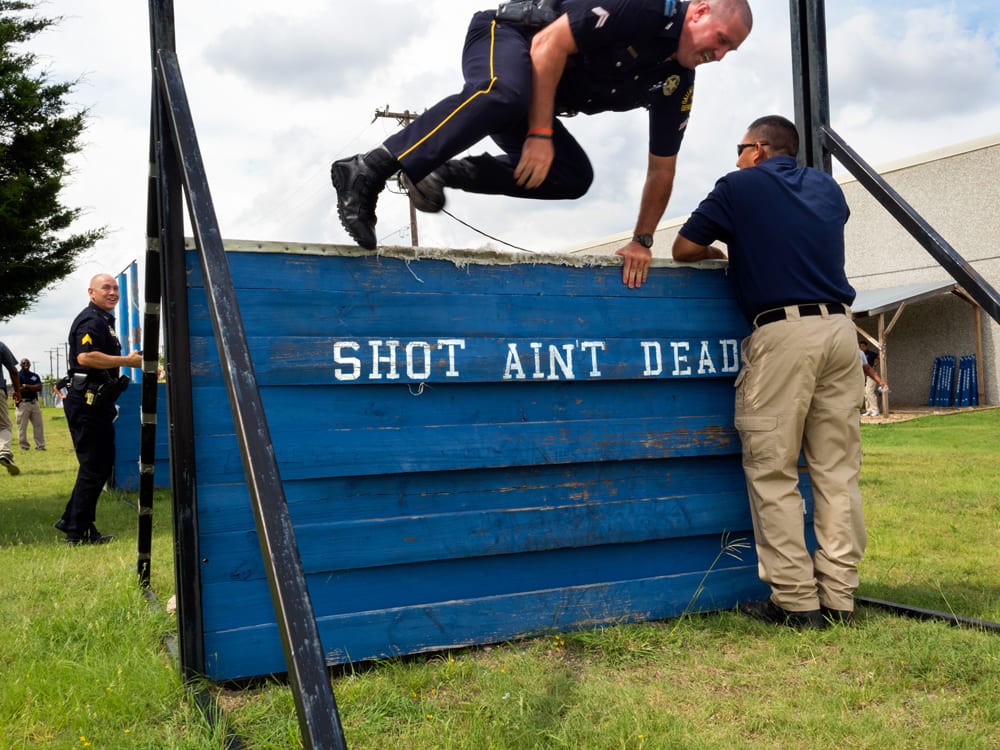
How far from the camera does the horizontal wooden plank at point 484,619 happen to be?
281 centimetres

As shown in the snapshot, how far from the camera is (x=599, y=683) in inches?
106

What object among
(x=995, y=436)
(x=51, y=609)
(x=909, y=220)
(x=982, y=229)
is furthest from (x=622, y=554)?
(x=982, y=229)

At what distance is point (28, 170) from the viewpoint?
10.3m

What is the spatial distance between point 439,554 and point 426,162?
1411mm

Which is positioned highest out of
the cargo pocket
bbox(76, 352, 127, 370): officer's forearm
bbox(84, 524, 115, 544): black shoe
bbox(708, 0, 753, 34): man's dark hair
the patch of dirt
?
bbox(708, 0, 753, 34): man's dark hair

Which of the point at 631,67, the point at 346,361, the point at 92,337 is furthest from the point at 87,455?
the point at 631,67

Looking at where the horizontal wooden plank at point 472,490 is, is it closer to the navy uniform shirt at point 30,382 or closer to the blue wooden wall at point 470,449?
the blue wooden wall at point 470,449

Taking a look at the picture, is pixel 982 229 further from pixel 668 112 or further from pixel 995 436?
pixel 668 112

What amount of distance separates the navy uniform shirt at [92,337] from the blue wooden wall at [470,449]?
3.73 metres

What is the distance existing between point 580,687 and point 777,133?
8.06ft

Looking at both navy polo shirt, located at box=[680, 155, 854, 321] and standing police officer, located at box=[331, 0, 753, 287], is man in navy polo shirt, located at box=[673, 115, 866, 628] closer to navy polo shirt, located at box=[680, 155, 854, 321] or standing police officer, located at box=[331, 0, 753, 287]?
navy polo shirt, located at box=[680, 155, 854, 321]

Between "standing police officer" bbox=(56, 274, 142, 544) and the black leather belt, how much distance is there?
167 inches

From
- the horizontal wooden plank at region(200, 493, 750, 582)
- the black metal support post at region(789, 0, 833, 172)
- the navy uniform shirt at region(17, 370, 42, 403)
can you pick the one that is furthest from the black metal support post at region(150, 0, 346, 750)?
the navy uniform shirt at region(17, 370, 42, 403)

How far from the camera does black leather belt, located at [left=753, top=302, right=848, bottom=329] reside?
335cm
